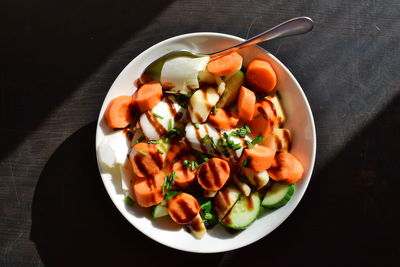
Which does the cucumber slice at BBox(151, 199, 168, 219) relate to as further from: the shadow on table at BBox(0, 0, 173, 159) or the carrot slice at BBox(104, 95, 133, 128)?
the shadow on table at BBox(0, 0, 173, 159)

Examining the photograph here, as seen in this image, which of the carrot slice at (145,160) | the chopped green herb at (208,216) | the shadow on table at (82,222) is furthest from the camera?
the shadow on table at (82,222)

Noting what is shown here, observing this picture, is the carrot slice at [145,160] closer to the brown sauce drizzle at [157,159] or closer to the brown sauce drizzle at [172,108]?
the brown sauce drizzle at [157,159]

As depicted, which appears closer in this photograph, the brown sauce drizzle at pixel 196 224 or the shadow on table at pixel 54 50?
the brown sauce drizzle at pixel 196 224

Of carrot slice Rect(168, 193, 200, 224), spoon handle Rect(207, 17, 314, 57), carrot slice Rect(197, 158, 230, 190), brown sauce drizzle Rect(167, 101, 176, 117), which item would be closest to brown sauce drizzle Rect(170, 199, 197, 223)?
carrot slice Rect(168, 193, 200, 224)

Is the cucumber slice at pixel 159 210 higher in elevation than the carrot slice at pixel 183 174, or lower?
lower

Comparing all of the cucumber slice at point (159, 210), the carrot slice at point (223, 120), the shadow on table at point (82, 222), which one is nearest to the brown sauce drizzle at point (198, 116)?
the carrot slice at point (223, 120)

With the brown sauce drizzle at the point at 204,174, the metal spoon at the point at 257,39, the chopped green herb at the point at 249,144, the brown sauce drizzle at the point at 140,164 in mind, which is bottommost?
the brown sauce drizzle at the point at 204,174

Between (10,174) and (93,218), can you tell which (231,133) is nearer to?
(93,218)

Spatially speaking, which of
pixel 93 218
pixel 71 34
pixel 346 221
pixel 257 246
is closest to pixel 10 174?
pixel 93 218
